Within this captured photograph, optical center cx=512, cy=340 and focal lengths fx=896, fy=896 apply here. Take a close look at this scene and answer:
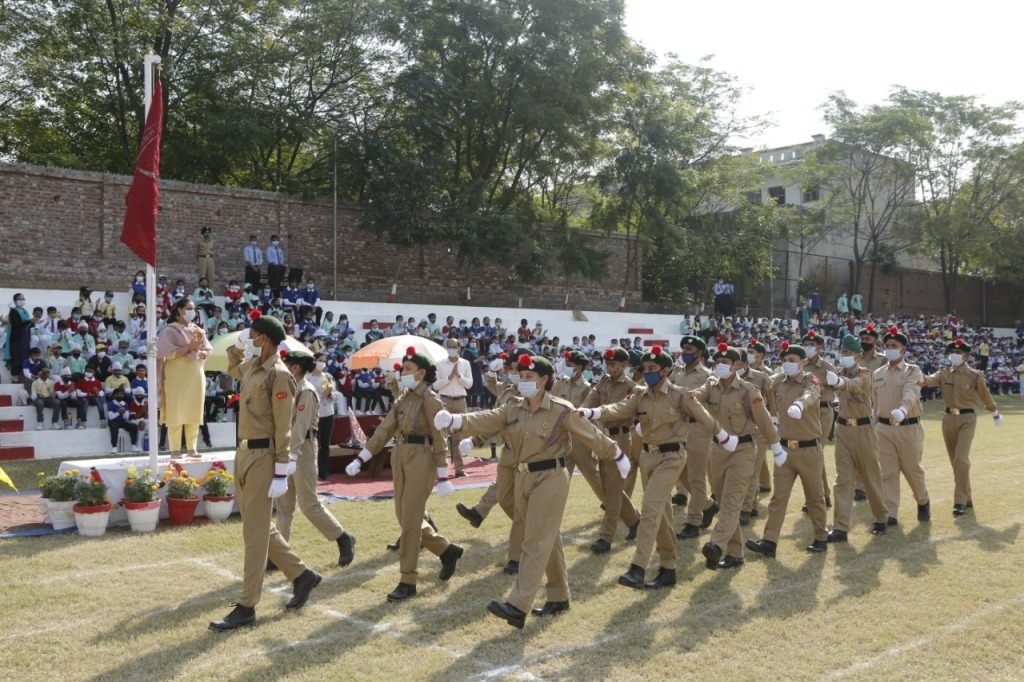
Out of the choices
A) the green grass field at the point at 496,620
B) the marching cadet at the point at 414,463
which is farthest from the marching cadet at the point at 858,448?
the marching cadet at the point at 414,463

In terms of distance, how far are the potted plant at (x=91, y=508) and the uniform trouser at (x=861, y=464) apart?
24.6 feet

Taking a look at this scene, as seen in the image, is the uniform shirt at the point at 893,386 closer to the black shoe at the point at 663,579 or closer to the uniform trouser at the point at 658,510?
the uniform trouser at the point at 658,510

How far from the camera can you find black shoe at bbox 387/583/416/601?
6.87 metres

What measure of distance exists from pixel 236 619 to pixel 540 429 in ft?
8.12

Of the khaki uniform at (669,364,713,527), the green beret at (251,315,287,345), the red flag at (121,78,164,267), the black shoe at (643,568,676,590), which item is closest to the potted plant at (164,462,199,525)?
the red flag at (121,78,164,267)

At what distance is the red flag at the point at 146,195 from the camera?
989cm

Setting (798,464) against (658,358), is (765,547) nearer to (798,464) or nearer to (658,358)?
(798,464)

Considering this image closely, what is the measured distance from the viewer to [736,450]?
824 cm

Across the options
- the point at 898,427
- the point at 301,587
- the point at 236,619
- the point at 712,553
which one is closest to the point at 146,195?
the point at 301,587

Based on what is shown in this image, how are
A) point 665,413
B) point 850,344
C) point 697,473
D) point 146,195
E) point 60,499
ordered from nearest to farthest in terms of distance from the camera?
point 665,413 → point 60,499 → point 697,473 → point 146,195 → point 850,344

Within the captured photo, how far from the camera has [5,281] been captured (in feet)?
71.7

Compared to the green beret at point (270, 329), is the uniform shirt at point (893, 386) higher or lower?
lower

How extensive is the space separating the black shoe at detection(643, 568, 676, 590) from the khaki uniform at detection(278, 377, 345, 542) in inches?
109

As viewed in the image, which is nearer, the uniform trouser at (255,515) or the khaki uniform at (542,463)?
the uniform trouser at (255,515)
